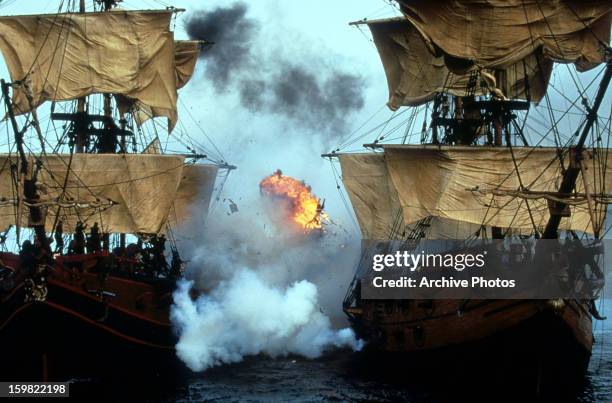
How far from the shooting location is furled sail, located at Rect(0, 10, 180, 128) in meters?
49.8

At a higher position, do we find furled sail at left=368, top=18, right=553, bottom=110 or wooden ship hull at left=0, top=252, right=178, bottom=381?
furled sail at left=368, top=18, right=553, bottom=110

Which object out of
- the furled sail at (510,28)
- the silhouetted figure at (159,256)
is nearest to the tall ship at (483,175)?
the furled sail at (510,28)

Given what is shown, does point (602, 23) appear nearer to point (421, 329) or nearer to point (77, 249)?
point (421, 329)

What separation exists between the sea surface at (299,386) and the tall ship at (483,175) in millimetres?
1841

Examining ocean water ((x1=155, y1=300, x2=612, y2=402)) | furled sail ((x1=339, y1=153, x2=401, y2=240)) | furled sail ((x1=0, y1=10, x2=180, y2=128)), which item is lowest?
ocean water ((x1=155, y1=300, x2=612, y2=402))

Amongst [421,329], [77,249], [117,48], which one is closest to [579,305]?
[421,329]

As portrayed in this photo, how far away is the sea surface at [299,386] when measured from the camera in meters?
34.7

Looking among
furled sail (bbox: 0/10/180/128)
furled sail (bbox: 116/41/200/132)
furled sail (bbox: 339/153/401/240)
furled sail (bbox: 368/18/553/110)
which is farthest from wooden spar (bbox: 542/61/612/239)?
furled sail (bbox: 116/41/200/132)

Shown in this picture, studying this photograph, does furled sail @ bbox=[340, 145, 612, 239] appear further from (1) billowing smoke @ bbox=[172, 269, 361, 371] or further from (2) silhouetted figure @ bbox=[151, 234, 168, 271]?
(2) silhouetted figure @ bbox=[151, 234, 168, 271]

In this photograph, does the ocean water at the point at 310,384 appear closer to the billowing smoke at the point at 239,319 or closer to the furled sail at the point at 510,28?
the billowing smoke at the point at 239,319

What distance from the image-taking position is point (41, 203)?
33594mm

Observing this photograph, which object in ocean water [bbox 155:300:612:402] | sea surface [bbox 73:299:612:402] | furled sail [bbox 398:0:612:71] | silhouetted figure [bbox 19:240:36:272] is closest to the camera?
silhouetted figure [bbox 19:240:36:272]

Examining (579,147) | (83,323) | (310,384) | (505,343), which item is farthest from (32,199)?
(579,147)

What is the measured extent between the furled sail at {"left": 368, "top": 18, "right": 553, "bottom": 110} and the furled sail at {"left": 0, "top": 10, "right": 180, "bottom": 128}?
15349 millimetres
